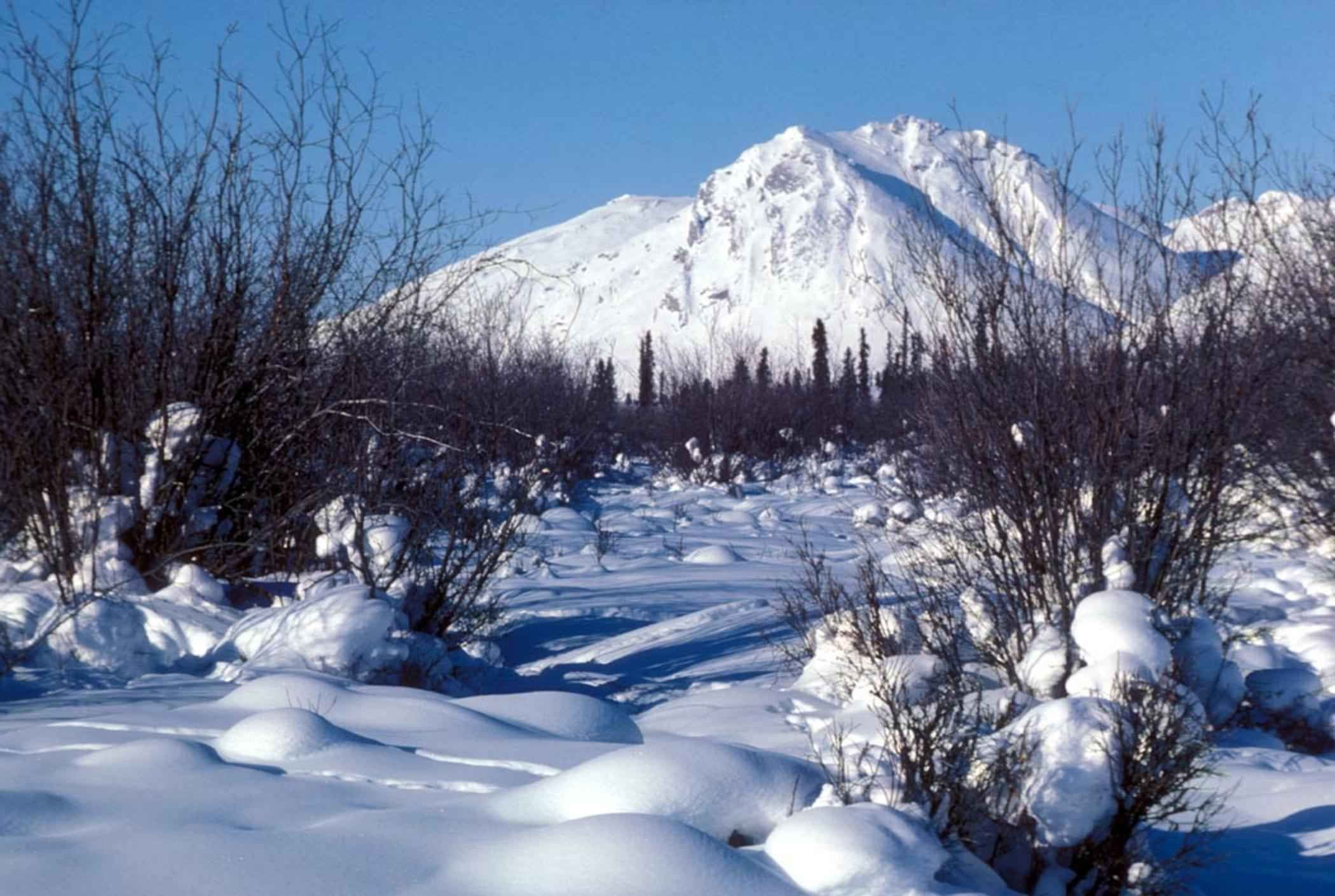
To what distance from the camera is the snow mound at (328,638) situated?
618 cm

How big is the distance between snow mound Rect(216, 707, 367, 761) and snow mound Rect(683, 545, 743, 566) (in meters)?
8.63

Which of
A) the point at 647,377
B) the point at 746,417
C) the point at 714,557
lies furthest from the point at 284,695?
the point at 647,377

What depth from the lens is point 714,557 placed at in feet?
42.1

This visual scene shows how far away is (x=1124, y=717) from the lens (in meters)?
3.89

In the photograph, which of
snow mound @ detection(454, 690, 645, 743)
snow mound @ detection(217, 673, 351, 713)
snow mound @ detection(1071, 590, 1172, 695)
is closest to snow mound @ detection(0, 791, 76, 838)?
snow mound @ detection(217, 673, 351, 713)

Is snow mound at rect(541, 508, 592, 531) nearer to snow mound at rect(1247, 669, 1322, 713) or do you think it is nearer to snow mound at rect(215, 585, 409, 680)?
snow mound at rect(215, 585, 409, 680)

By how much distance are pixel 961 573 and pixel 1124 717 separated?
268 centimetres

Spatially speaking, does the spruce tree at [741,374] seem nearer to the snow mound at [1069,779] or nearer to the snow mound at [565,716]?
the snow mound at [565,716]

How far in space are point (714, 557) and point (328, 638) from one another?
6.98 m

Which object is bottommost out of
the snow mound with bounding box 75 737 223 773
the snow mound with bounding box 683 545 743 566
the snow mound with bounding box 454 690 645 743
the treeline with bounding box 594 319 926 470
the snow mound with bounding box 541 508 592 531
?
the snow mound with bounding box 454 690 645 743

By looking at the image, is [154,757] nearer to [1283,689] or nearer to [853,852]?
[853,852]

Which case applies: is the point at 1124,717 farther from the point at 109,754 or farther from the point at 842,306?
the point at 842,306

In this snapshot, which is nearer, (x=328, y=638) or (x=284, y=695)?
(x=284, y=695)

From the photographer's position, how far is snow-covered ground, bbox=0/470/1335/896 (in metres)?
2.69
